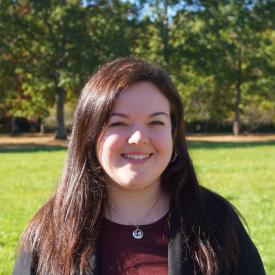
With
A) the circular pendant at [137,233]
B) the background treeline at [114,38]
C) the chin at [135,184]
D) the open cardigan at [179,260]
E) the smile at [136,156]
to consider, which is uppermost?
the background treeline at [114,38]

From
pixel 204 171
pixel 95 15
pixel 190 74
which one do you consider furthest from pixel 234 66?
pixel 204 171

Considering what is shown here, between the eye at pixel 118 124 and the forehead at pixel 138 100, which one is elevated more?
the forehead at pixel 138 100

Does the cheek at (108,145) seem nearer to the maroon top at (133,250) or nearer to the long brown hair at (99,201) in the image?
the long brown hair at (99,201)

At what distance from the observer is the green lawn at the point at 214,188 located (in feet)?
22.7

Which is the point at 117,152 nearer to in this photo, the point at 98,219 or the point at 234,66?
the point at 98,219

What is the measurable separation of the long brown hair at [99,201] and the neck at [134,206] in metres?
0.04

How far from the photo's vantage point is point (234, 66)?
40.8 meters

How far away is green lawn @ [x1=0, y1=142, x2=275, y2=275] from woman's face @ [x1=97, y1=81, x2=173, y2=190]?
674mm

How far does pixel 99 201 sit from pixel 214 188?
9.10m

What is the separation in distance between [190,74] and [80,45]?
1042cm

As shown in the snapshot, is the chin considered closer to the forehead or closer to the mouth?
the mouth

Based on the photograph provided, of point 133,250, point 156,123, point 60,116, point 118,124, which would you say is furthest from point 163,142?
point 60,116

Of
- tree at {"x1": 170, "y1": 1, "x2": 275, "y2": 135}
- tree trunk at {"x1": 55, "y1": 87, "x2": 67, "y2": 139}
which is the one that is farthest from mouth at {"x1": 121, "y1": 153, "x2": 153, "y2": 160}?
tree trunk at {"x1": 55, "y1": 87, "x2": 67, "y2": 139}

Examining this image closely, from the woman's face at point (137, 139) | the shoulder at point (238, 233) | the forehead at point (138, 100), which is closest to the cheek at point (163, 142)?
the woman's face at point (137, 139)
